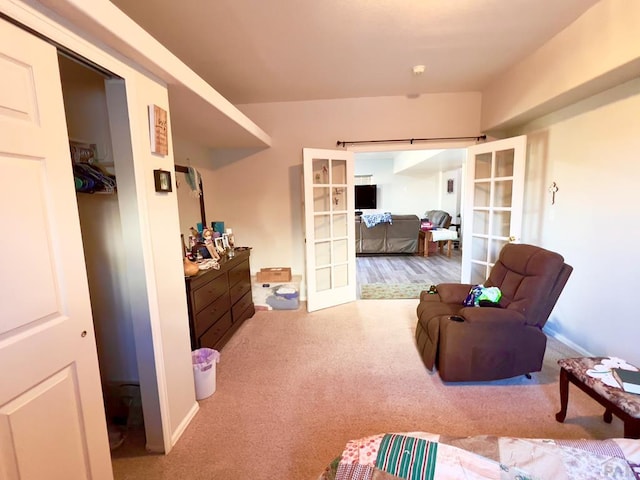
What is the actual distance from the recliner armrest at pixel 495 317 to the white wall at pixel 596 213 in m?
0.81

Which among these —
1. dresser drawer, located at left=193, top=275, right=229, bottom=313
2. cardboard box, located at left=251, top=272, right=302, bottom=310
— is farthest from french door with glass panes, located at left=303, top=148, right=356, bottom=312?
dresser drawer, located at left=193, top=275, right=229, bottom=313

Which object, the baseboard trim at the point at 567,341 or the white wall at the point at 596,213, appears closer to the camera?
the white wall at the point at 596,213

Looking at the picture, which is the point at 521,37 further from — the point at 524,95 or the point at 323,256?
the point at 323,256

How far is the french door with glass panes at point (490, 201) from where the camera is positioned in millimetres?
3133

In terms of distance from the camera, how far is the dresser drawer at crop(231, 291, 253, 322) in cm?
307

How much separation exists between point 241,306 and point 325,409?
1.62 meters

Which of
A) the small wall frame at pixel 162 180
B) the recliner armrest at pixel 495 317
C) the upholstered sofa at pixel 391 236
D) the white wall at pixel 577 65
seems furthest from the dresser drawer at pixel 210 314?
the upholstered sofa at pixel 391 236

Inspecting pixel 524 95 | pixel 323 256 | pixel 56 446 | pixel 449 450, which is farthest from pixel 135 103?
pixel 524 95

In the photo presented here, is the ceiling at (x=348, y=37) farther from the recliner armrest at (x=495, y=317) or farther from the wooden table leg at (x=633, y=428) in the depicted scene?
the wooden table leg at (x=633, y=428)

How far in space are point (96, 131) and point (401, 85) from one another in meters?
2.94

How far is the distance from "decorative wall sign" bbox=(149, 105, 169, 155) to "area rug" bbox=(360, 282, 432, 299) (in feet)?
10.4

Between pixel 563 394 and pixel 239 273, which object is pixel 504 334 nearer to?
pixel 563 394

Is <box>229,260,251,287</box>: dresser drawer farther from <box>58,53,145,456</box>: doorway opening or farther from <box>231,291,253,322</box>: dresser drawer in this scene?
<box>58,53,145,456</box>: doorway opening

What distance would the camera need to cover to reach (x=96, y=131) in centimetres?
165
